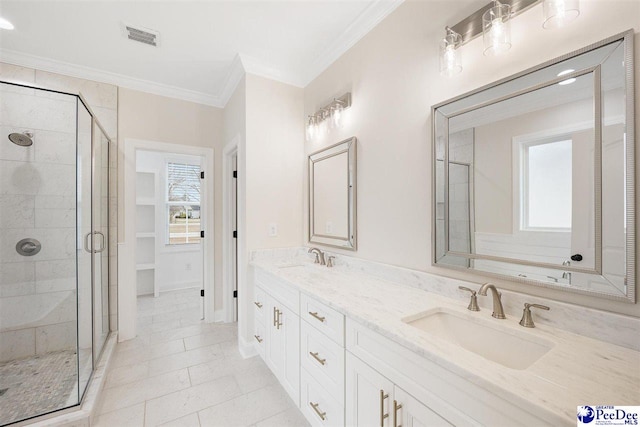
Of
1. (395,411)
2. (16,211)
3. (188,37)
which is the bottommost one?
(395,411)

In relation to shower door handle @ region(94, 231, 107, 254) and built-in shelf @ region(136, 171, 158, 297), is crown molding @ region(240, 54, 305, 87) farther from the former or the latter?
built-in shelf @ region(136, 171, 158, 297)

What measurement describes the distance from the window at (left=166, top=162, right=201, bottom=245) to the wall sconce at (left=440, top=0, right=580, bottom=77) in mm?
4459

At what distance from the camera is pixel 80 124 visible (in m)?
1.95

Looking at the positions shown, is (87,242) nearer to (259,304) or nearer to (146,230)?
(259,304)

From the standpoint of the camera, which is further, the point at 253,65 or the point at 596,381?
the point at 253,65

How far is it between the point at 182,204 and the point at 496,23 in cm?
476

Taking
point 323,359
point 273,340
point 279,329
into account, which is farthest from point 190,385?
point 323,359

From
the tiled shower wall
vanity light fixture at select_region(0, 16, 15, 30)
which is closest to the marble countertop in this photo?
the tiled shower wall

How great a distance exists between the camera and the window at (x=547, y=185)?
1019 mm

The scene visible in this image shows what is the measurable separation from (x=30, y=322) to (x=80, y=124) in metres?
1.79

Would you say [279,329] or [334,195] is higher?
[334,195]

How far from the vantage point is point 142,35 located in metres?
2.18

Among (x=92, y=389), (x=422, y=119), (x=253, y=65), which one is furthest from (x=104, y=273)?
(x=422, y=119)

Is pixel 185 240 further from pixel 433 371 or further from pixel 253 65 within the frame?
pixel 433 371
